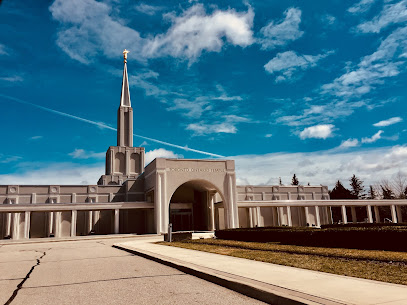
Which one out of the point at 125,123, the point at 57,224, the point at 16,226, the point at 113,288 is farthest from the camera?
the point at 125,123

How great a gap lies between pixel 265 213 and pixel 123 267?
49.6m

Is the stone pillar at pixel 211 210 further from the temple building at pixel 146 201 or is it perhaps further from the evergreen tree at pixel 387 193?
the evergreen tree at pixel 387 193

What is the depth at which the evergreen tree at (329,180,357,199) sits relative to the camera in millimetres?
81875

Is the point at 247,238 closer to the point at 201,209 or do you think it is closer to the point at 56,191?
the point at 201,209

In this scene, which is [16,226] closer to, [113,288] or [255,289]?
[113,288]

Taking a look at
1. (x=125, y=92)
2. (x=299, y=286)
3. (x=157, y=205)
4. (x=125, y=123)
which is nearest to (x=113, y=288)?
(x=299, y=286)

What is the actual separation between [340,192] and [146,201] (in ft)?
175

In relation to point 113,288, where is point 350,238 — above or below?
above

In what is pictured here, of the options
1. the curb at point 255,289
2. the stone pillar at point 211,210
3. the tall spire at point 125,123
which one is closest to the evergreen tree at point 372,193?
the stone pillar at point 211,210

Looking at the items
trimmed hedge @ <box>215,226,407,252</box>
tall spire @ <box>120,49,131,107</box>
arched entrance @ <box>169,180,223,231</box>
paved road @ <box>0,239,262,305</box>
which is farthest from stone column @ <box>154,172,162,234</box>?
paved road @ <box>0,239,262,305</box>

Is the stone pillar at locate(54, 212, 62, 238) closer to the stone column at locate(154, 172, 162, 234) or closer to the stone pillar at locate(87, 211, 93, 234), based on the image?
the stone pillar at locate(87, 211, 93, 234)

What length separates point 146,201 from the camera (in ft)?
166

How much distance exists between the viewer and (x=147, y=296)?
249 inches

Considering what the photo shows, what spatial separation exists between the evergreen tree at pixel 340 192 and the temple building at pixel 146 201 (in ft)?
72.6
